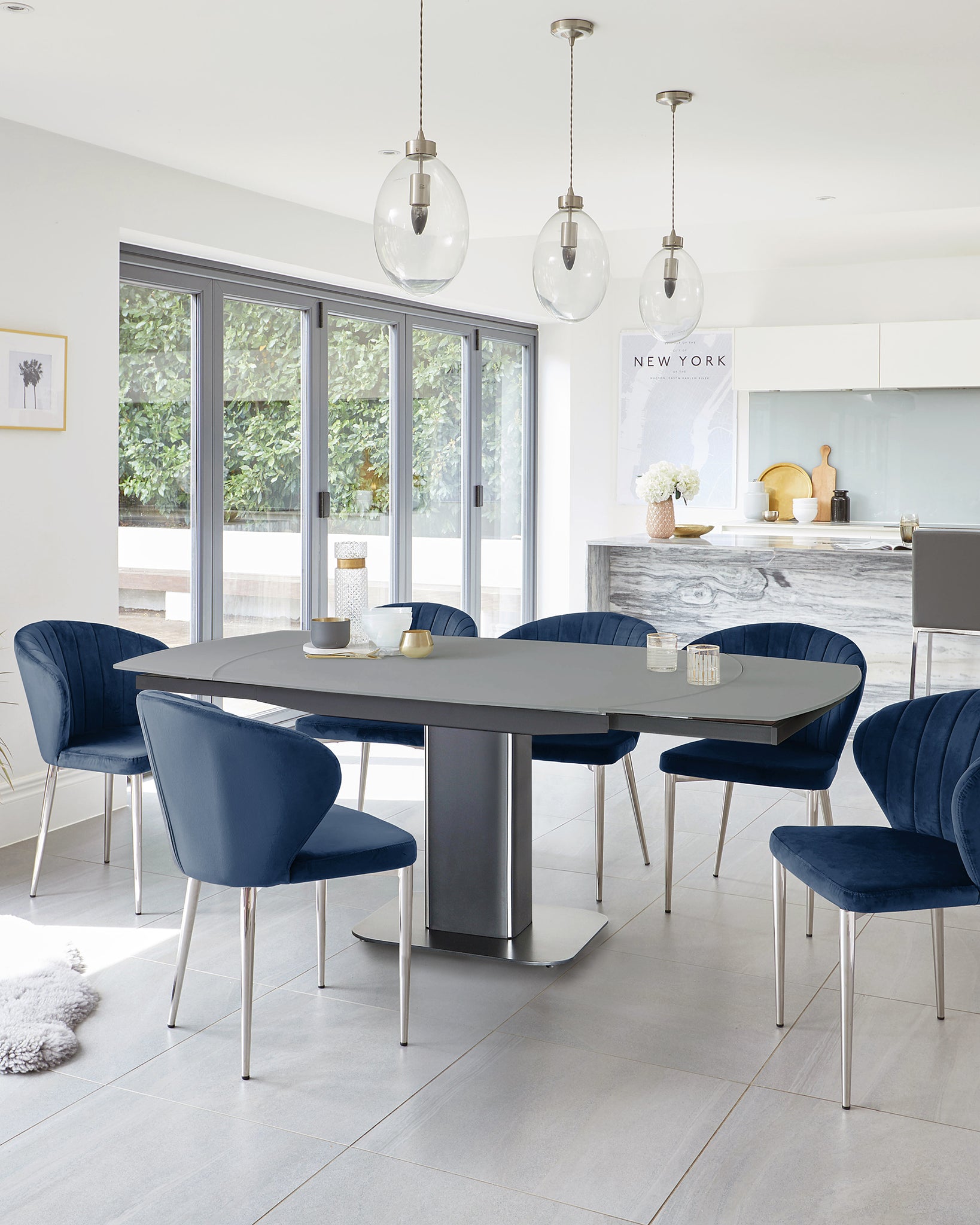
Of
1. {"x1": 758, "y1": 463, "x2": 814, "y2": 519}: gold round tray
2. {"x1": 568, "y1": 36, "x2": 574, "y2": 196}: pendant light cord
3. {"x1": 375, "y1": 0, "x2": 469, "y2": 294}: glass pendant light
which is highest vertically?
{"x1": 568, "y1": 36, "x2": 574, "y2": 196}: pendant light cord

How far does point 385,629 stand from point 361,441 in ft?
10.1

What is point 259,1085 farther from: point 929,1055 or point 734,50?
point 734,50

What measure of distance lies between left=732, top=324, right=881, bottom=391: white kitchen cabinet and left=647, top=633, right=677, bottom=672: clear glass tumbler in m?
4.75

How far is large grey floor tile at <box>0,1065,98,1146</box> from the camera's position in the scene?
232cm

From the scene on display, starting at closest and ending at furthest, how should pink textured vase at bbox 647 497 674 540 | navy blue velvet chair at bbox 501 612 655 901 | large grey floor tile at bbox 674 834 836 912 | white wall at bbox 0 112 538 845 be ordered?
1. navy blue velvet chair at bbox 501 612 655 901
2. large grey floor tile at bbox 674 834 836 912
3. white wall at bbox 0 112 538 845
4. pink textured vase at bbox 647 497 674 540

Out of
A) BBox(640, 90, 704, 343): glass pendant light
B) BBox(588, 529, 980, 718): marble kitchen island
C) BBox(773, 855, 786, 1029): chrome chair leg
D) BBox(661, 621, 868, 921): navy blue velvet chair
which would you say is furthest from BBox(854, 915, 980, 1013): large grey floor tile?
BBox(588, 529, 980, 718): marble kitchen island

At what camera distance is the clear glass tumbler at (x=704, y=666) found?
2.86 meters

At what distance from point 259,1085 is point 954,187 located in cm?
436

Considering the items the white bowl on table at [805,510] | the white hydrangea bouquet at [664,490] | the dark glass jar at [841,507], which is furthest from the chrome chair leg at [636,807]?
the dark glass jar at [841,507]

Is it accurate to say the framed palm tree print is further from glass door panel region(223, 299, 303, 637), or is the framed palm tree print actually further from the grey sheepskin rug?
the grey sheepskin rug

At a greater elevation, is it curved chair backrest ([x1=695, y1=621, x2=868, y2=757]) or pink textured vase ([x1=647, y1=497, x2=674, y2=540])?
pink textured vase ([x1=647, y1=497, x2=674, y2=540])

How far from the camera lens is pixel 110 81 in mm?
3549

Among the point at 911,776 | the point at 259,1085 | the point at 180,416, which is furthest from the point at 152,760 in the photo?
the point at 180,416

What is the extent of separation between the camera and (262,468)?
18.2 ft
